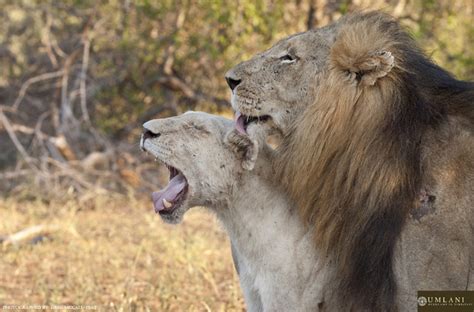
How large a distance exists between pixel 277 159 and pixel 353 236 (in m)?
0.54

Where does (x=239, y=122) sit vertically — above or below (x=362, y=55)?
below

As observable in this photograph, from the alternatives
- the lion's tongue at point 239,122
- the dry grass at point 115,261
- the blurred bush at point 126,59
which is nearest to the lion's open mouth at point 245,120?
the lion's tongue at point 239,122

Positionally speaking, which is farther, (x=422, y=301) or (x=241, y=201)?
(x=241, y=201)

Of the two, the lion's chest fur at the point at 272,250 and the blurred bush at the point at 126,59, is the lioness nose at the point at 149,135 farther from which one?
the blurred bush at the point at 126,59

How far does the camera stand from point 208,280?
5340 mm

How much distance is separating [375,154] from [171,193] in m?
0.94

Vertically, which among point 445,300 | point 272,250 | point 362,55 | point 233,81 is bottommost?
point 272,250

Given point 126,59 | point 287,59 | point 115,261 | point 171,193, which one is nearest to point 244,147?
point 171,193

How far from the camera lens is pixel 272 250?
3.51m

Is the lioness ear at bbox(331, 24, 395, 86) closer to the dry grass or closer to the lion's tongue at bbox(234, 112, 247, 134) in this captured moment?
the lion's tongue at bbox(234, 112, 247, 134)

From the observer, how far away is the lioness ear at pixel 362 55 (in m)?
3.49

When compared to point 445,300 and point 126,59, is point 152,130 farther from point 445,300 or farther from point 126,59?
point 126,59

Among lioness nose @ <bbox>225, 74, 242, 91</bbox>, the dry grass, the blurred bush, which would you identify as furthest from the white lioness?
the blurred bush

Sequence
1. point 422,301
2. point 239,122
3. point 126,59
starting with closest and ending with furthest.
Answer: point 422,301
point 239,122
point 126,59
